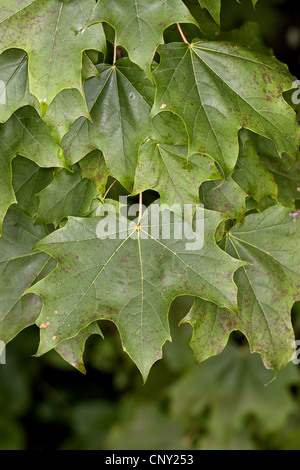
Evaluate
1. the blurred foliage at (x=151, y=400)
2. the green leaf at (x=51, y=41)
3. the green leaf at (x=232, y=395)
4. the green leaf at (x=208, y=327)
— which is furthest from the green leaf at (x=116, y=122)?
the green leaf at (x=232, y=395)

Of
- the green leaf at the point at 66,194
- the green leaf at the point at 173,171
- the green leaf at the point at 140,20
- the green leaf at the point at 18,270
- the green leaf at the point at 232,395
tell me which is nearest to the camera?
the green leaf at the point at 140,20

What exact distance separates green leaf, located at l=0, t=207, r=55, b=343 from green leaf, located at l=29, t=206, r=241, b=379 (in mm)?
227

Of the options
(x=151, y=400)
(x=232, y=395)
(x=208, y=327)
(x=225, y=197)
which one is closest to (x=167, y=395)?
(x=151, y=400)

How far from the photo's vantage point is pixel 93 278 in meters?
1.48

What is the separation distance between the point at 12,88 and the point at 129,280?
615 mm

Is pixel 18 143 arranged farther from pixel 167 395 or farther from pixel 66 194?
pixel 167 395

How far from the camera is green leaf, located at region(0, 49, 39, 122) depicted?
137 centimetres

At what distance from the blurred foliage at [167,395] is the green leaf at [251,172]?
114 cm

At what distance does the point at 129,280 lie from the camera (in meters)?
1.50

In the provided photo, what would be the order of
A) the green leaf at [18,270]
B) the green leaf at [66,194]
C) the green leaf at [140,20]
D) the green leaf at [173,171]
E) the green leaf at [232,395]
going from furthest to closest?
the green leaf at [232,395], the green leaf at [18,270], the green leaf at [66,194], the green leaf at [173,171], the green leaf at [140,20]

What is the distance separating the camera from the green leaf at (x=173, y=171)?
4.69 ft

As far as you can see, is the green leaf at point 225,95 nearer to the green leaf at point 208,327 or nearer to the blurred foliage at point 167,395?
the green leaf at point 208,327

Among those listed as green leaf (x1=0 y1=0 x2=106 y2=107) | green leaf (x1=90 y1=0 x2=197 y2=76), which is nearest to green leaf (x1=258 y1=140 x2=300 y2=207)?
green leaf (x1=90 y1=0 x2=197 y2=76)
